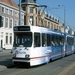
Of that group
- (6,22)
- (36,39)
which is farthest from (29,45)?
(6,22)

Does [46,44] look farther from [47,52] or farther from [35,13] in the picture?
[35,13]

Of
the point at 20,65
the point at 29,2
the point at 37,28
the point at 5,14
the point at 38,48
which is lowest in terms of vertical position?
the point at 20,65

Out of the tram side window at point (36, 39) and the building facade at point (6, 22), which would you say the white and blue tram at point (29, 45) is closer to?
the tram side window at point (36, 39)

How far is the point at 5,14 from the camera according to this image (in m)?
69.8

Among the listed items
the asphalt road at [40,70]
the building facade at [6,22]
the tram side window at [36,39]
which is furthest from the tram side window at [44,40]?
the building facade at [6,22]

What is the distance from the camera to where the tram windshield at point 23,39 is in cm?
1784

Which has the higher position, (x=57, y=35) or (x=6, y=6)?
(x=6, y=6)

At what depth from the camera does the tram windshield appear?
1784 centimetres

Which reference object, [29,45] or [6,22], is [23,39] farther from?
[6,22]

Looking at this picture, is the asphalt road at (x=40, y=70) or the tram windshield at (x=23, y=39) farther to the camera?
the tram windshield at (x=23, y=39)

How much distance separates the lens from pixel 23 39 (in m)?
18.1

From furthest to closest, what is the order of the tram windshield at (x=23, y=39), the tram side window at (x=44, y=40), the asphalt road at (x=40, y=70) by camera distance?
1. the tram side window at (x=44, y=40)
2. the tram windshield at (x=23, y=39)
3. the asphalt road at (x=40, y=70)

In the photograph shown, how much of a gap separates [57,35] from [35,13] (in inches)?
2621

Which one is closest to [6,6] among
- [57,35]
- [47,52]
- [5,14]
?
[5,14]
